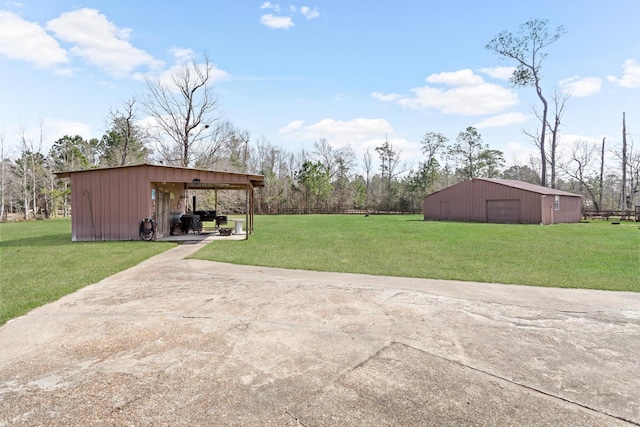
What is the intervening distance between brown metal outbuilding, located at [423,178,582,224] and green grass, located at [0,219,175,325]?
70.1 ft

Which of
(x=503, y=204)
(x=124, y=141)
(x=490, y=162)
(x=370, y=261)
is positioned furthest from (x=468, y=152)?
(x=370, y=261)

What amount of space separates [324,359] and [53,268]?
6.74 meters

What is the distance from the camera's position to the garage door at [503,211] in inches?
912

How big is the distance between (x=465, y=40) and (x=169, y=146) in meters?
26.5

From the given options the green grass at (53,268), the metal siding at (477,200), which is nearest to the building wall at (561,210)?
the metal siding at (477,200)

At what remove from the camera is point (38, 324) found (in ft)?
12.3

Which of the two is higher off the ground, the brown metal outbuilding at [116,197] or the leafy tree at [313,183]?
the leafy tree at [313,183]

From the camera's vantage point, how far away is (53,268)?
6.96 meters

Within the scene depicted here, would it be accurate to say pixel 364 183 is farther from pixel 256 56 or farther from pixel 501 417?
pixel 501 417

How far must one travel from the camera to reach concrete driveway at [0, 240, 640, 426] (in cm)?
212

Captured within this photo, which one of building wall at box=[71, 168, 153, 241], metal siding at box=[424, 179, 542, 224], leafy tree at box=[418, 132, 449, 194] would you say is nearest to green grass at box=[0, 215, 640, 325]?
building wall at box=[71, 168, 153, 241]

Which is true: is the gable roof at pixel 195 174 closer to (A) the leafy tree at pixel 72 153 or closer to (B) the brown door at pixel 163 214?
(B) the brown door at pixel 163 214

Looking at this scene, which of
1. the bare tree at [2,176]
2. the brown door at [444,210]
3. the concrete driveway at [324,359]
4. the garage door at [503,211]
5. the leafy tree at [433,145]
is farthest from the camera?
the leafy tree at [433,145]

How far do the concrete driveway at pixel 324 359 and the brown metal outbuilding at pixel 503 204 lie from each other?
64.6 feet
